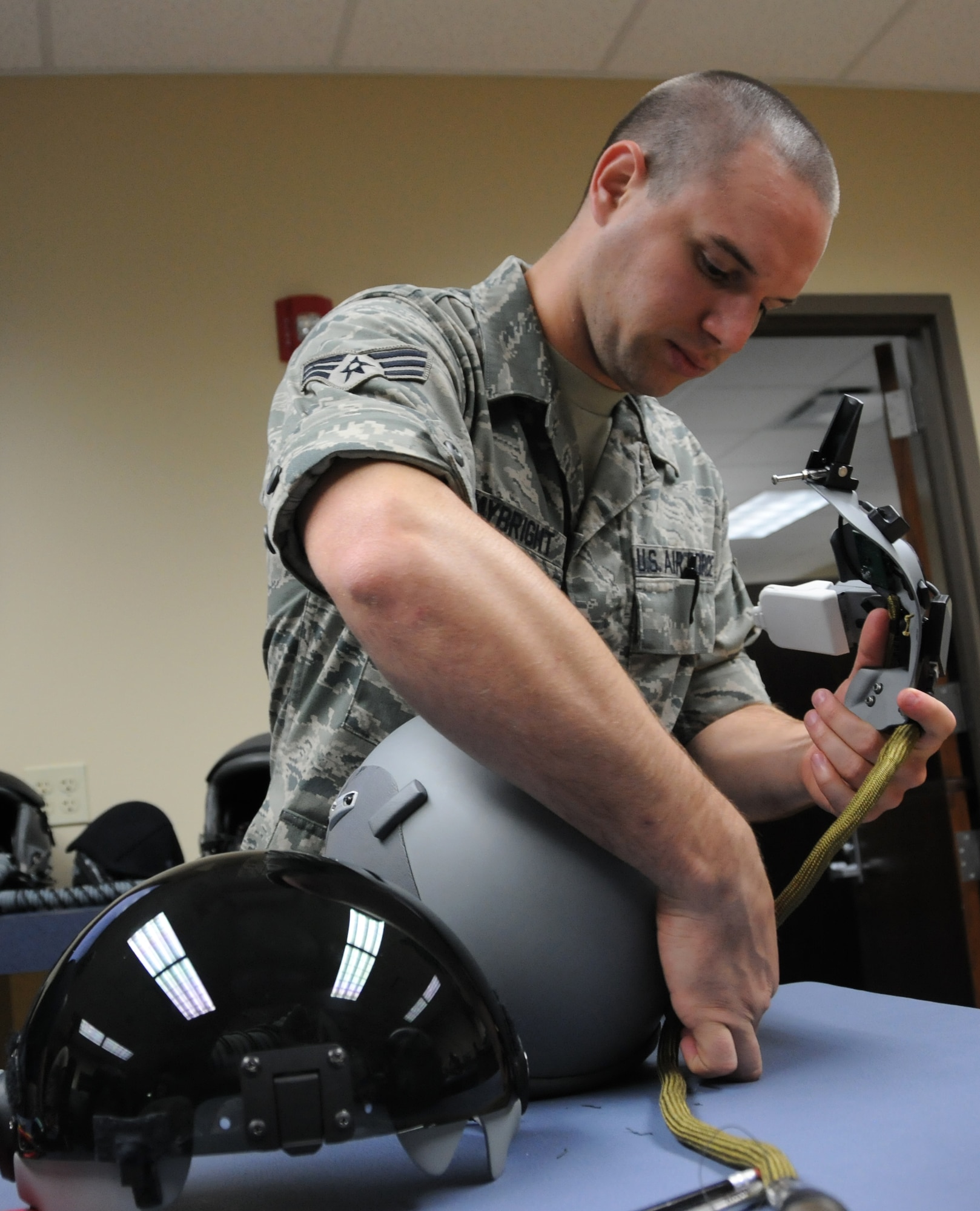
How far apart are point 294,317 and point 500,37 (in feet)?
2.64

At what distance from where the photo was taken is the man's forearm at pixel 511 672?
0.60 metres

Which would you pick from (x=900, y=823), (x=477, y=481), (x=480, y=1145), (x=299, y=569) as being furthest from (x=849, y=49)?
(x=480, y=1145)

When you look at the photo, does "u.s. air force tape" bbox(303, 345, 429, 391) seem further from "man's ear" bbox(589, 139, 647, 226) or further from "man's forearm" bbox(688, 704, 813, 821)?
"man's forearm" bbox(688, 704, 813, 821)

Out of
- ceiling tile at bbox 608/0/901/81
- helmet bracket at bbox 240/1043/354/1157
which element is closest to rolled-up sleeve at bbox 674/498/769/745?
helmet bracket at bbox 240/1043/354/1157

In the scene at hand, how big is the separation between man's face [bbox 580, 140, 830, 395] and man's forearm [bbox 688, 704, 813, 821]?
341 mm

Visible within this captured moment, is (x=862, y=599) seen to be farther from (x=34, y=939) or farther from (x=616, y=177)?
(x=34, y=939)

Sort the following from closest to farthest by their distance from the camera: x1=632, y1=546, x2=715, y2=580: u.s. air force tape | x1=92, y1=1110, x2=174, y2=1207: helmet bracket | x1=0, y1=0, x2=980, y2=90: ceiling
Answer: x1=92, y1=1110, x2=174, y2=1207: helmet bracket
x1=632, y1=546, x2=715, y2=580: u.s. air force tape
x1=0, y1=0, x2=980, y2=90: ceiling

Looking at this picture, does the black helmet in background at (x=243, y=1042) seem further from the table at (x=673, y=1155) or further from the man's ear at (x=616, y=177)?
the man's ear at (x=616, y=177)

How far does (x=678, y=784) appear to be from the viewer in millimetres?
629

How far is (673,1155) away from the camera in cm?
54

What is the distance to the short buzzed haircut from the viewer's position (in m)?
0.96

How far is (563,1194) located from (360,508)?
0.38 m

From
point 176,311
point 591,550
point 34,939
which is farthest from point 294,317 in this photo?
point 591,550

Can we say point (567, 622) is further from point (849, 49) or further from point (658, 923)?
point (849, 49)
